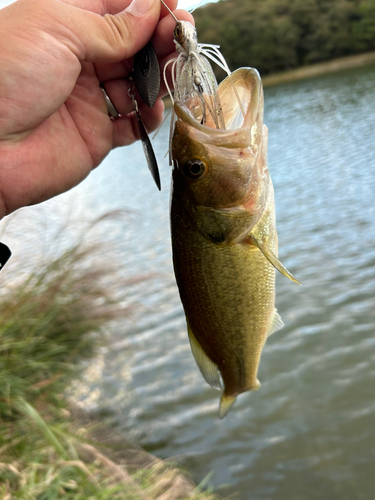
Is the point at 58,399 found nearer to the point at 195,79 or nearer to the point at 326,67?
the point at 195,79

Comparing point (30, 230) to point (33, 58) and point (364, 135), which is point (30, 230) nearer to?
point (33, 58)

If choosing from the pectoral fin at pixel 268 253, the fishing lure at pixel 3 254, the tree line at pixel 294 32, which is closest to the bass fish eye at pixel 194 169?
the pectoral fin at pixel 268 253

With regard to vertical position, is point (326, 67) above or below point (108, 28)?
below

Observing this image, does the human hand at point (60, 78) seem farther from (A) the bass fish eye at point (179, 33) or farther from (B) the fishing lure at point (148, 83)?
(A) the bass fish eye at point (179, 33)

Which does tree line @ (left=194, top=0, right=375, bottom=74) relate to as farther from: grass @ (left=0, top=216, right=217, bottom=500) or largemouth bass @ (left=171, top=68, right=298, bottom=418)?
largemouth bass @ (left=171, top=68, right=298, bottom=418)

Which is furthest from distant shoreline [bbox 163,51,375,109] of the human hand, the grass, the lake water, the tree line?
the human hand

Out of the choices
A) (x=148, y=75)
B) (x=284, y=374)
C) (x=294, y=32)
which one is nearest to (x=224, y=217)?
(x=148, y=75)
